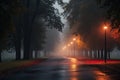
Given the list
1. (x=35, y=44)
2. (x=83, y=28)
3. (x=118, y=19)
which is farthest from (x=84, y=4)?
(x=118, y=19)

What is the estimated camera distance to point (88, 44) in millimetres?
81438

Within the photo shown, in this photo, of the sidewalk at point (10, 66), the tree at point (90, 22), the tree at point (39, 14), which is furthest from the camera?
the tree at point (90, 22)

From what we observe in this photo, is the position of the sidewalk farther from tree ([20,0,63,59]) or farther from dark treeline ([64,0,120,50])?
dark treeline ([64,0,120,50])

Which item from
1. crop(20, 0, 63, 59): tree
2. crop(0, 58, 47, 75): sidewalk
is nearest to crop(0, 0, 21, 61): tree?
crop(0, 58, 47, 75): sidewalk

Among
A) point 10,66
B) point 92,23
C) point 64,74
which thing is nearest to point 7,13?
point 64,74

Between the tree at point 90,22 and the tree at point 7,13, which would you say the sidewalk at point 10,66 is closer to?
the tree at point 7,13

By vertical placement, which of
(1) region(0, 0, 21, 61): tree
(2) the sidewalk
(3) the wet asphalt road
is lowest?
(3) the wet asphalt road

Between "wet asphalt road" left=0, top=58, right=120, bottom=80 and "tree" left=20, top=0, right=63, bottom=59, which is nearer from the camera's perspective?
"wet asphalt road" left=0, top=58, right=120, bottom=80

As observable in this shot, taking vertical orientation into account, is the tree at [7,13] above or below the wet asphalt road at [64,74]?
above

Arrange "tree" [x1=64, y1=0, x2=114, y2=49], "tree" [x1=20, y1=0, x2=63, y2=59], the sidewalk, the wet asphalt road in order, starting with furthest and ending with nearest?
"tree" [x1=64, y1=0, x2=114, y2=49] < "tree" [x1=20, y1=0, x2=63, y2=59] < the sidewalk < the wet asphalt road

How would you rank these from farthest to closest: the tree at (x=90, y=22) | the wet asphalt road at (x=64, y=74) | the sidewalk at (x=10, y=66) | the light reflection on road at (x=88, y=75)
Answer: the tree at (x=90, y=22) → the sidewalk at (x=10, y=66) → the wet asphalt road at (x=64, y=74) → the light reflection on road at (x=88, y=75)

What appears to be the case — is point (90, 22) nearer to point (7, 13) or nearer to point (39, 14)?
point (39, 14)

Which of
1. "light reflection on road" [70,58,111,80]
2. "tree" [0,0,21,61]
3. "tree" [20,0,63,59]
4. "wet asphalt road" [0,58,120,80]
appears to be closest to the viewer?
"light reflection on road" [70,58,111,80]

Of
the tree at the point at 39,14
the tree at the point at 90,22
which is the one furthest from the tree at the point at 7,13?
the tree at the point at 90,22
